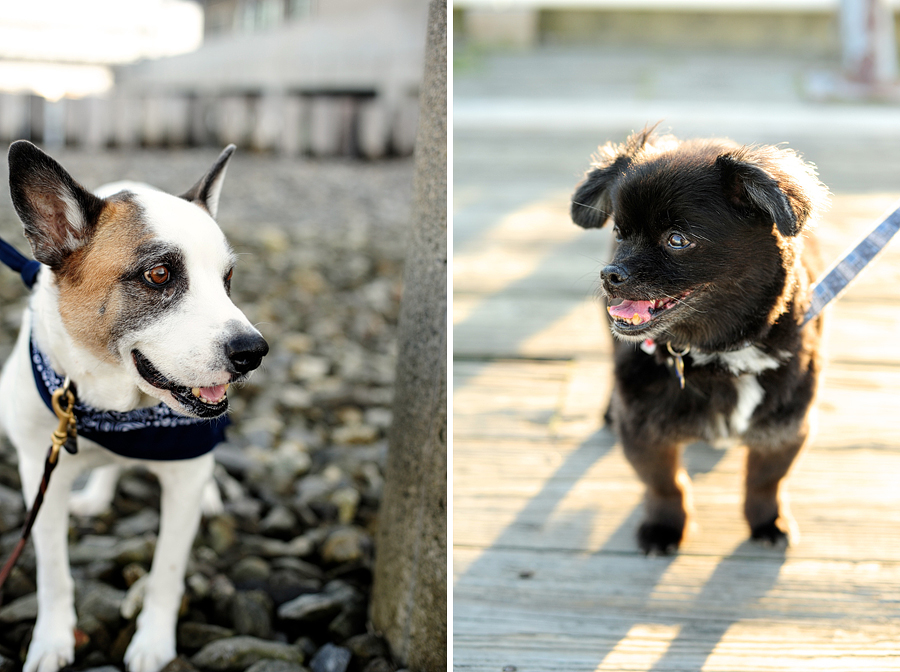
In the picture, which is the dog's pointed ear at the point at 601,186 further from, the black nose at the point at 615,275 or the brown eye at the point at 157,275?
the brown eye at the point at 157,275

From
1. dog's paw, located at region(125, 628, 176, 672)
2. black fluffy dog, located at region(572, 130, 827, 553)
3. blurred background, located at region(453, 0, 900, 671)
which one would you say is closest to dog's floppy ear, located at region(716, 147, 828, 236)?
black fluffy dog, located at region(572, 130, 827, 553)

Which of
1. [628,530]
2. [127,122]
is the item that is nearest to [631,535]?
[628,530]

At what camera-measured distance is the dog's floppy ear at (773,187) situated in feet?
5.40

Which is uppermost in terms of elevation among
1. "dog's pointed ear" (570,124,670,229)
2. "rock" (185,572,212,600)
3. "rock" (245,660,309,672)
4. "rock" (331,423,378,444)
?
"dog's pointed ear" (570,124,670,229)

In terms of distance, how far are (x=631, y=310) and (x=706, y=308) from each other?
0.17 m

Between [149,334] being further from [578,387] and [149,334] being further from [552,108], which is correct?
[552,108]

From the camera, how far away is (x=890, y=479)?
2482 millimetres

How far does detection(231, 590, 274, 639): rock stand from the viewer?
82.0 inches

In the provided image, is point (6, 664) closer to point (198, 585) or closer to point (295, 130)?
point (198, 585)

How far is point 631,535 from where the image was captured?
228cm

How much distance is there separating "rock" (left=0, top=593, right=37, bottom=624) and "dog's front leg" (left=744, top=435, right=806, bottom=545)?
1.88 meters

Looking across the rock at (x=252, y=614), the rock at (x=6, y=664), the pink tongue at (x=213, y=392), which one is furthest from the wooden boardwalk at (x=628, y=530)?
the rock at (x=6, y=664)

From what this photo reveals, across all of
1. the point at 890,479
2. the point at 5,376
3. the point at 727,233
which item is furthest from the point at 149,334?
the point at 890,479

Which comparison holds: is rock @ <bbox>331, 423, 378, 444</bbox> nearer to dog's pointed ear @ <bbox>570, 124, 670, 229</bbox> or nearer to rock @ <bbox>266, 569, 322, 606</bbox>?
rock @ <bbox>266, 569, 322, 606</bbox>
